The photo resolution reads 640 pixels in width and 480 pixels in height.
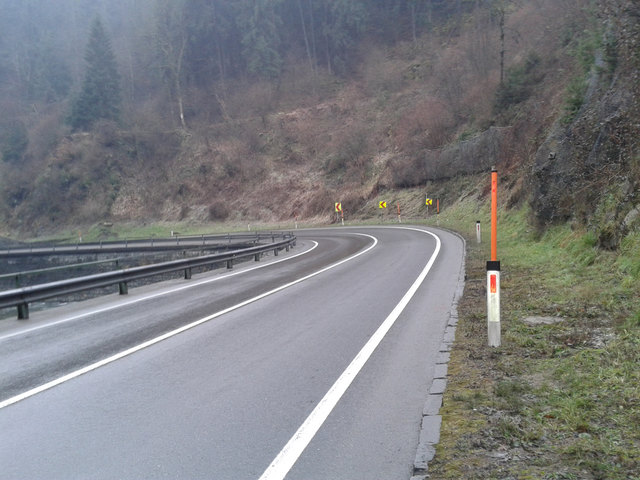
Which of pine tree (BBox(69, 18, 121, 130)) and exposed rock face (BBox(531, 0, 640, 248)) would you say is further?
pine tree (BBox(69, 18, 121, 130))

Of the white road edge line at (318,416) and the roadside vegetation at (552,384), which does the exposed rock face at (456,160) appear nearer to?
the roadside vegetation at (552,384)

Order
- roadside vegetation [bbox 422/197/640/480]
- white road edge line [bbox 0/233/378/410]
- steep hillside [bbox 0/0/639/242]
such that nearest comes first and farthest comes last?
roadside vegetation [bbox 422/197/640/480]
white road edge line [bbox 0/233/378/410]
steep hillside [bbox 0/0/639/242]

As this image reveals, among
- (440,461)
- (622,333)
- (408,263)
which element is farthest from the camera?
(408,263)

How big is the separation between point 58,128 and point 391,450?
8642 centimetres

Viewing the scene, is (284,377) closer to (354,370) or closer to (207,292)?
(354,370)

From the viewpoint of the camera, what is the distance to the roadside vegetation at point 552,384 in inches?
169

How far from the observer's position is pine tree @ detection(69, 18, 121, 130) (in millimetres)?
77562

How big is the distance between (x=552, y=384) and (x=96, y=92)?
81.3 m

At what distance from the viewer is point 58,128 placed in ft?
266

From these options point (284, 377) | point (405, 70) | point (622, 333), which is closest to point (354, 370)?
point (284, 377)

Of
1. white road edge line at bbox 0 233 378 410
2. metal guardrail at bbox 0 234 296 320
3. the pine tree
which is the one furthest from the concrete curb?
the pine tree

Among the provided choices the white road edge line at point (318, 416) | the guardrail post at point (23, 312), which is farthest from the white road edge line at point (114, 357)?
the guardrail post at point (23, 312)

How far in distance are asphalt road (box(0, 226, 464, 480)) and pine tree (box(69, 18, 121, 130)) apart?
2782 inches

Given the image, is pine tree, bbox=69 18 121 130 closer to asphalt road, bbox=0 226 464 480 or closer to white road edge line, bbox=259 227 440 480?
asphalt road, bbox=0 226 464 480
